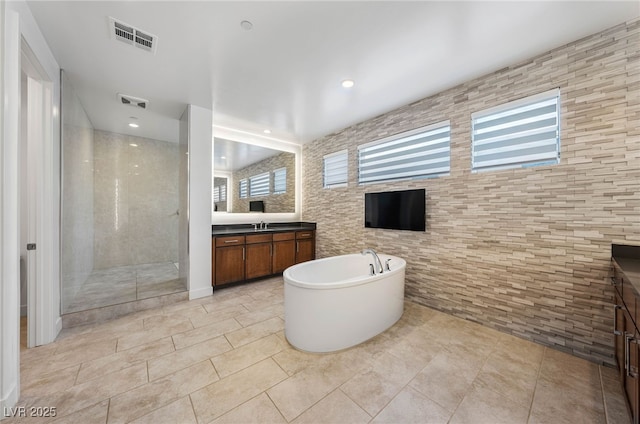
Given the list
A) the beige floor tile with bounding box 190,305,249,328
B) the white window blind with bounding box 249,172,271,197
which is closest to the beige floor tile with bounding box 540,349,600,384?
the beige floor tile with bounding box 190,305,249,328

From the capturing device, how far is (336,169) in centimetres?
445

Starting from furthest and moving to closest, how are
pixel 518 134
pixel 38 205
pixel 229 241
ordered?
pixel 229 241
pixel 518 134
pixel 38 205

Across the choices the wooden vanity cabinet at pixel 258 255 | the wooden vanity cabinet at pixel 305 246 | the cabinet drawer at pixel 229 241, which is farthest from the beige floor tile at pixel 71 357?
the wooden vanity cabinet at pixel 305 246

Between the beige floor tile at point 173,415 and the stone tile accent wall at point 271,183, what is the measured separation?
3.29 metres

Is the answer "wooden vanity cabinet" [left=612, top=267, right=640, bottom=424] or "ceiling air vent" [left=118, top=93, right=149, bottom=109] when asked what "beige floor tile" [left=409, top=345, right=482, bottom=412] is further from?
"ceiling air vent" [left=118, top=93, right=149, bottom=109]

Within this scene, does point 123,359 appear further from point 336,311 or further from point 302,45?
point 302,45

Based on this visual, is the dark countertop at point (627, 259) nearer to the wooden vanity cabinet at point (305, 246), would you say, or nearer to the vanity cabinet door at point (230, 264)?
the wooden vanity cabinet at point (305, 246)

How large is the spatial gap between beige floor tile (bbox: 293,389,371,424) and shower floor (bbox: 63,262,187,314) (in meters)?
2.65

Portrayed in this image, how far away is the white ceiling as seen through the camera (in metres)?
1.73

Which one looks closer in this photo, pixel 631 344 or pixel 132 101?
pixel 631 344

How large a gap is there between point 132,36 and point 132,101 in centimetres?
150

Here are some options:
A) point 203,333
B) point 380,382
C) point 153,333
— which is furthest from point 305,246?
point 380,382

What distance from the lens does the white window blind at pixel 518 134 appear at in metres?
2.17

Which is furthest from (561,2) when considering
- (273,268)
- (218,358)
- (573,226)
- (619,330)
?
(273,268)
